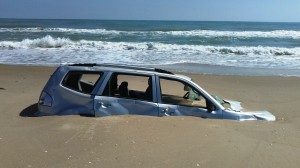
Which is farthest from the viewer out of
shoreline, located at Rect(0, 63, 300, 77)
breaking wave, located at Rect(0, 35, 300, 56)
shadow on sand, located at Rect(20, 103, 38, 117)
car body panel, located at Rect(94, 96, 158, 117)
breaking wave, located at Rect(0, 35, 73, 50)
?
breaking wave, located at Rect(0, 35, 73, 50)

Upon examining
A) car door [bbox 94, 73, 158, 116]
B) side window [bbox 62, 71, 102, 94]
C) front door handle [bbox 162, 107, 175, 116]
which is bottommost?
front door handle [bbox 162, 107, 175, 116]

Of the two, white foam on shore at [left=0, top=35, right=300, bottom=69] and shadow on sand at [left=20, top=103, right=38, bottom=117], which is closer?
shadow on sand at [left=20, top=103, right=38, bottom=117]

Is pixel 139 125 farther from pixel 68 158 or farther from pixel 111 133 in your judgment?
pixel 68 158

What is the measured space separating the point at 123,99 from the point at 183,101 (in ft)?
3.70

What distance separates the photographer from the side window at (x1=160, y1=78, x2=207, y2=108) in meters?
7.19

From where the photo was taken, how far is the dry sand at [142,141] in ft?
17.5


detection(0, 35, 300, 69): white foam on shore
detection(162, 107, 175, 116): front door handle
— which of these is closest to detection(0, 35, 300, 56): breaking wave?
detection(0, 35, 300, 69): white foam on shore

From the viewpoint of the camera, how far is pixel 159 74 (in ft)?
23.6

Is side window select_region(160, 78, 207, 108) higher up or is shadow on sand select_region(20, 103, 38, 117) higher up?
side window select_region(160, 78, 207, 108)

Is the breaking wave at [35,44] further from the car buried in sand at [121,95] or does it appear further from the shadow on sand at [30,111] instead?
the car buried in sand at [121,95]

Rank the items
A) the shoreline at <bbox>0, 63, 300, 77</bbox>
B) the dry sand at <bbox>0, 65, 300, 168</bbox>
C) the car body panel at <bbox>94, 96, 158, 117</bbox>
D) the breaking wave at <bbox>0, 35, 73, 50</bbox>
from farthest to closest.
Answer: the breaking wave at <bbox>0, 35, 73, 50</bbox>, the shoreline at <bbox>0, 63, 300, 77</bbox>, the car body panel at <bbox>94, 96, 158, 117</bbox>, the dry sand at <bbox>0, 65, 300, 168</bbox>

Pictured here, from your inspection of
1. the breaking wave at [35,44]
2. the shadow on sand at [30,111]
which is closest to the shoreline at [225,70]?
the shadow on sand at [30,111]

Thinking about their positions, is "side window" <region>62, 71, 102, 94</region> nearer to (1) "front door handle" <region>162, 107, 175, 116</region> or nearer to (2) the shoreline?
(1) "front door handle" <region>162, 107, 175, 116</region>

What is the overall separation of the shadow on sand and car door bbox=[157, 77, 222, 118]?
2.48 metres
